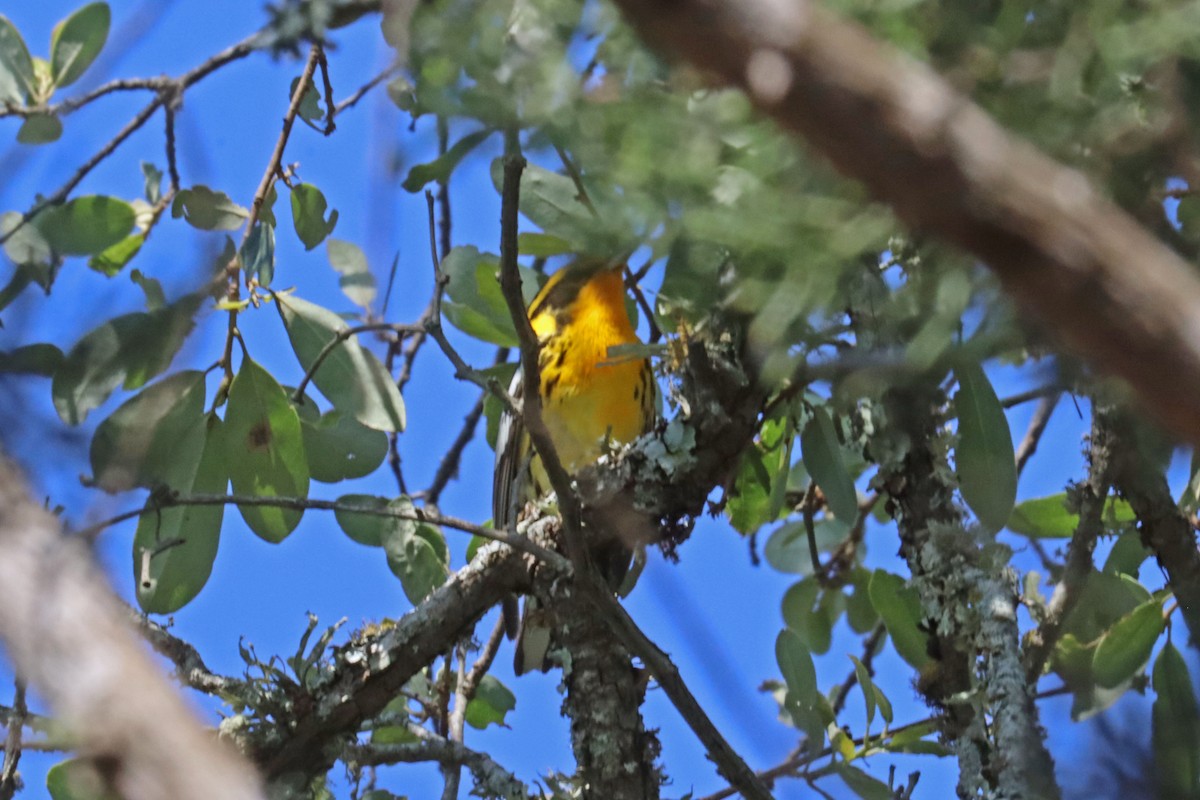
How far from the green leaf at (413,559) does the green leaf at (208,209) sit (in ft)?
2.83

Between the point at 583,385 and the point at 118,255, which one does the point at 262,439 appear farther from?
the point at 583,385

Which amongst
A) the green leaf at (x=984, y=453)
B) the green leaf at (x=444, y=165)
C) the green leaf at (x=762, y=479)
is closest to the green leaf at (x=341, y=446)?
the green leaf at (x=762, y=479)

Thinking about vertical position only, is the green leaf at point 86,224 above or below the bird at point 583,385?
below

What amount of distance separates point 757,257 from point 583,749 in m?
1.81

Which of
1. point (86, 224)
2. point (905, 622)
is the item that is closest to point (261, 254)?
point (86, 224)

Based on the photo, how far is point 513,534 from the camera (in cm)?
263

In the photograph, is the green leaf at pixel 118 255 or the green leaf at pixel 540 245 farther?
the green leaf at pixel 118 255

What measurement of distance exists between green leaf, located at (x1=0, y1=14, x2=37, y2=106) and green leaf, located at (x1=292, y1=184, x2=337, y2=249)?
79 cm

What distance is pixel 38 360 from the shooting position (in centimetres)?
251

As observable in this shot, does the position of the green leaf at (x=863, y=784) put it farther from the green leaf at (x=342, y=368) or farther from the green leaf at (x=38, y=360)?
the green leaf at (x=38, y=360)

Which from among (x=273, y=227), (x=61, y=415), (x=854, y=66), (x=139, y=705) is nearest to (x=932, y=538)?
(x=273, y=227)

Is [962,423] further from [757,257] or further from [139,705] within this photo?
[139,705]

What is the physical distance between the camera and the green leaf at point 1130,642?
3.07 m

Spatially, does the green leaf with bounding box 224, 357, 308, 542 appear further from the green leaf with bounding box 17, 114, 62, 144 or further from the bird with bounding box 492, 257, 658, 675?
the bird with bounding box 492, 257, 658, 675
